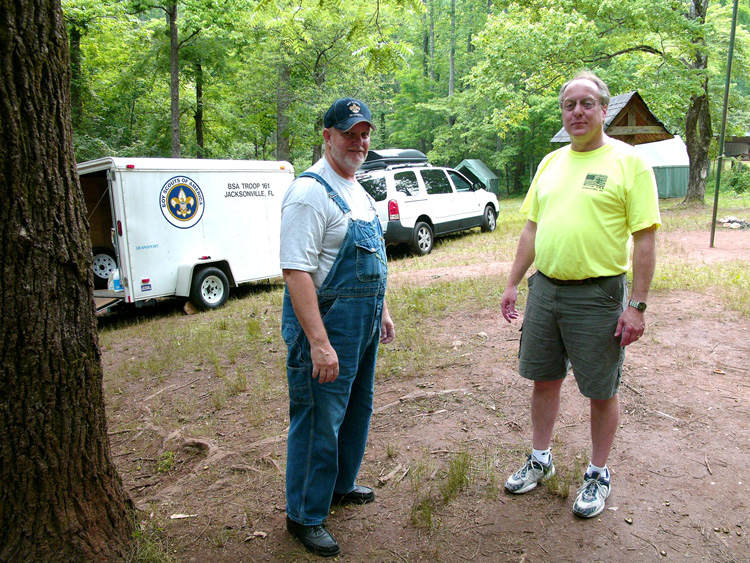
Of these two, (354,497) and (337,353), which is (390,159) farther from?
(337,353)

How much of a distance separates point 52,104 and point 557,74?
1376 cm

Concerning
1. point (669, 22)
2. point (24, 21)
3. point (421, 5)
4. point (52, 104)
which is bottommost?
point (52, 104)

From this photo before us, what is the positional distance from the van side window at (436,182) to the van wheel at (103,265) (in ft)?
22.0

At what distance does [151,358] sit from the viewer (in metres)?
5.99

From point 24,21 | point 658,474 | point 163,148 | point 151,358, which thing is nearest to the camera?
point 24,21

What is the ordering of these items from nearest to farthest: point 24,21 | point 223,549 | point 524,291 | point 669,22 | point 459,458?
1. point 24,21
2. point 223,549
3. point 459,458
4. point 524,291
5. point 669,22

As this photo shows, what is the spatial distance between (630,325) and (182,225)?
7.43 m

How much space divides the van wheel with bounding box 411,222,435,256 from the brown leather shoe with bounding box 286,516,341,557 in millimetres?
9833

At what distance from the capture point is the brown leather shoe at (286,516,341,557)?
2529 millimetres

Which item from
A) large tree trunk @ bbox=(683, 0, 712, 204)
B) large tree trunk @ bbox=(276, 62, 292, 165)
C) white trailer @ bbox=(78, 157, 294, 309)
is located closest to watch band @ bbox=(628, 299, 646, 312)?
white trailer @ bbox=(78, 157, 294, 309)

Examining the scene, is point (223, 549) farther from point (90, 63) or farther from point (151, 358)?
point (90, 63)

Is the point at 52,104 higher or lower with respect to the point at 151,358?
higher

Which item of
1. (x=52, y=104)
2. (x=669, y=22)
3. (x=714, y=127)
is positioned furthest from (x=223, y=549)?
(x=714, y=127)

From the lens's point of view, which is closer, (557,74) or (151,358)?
(151,358)
